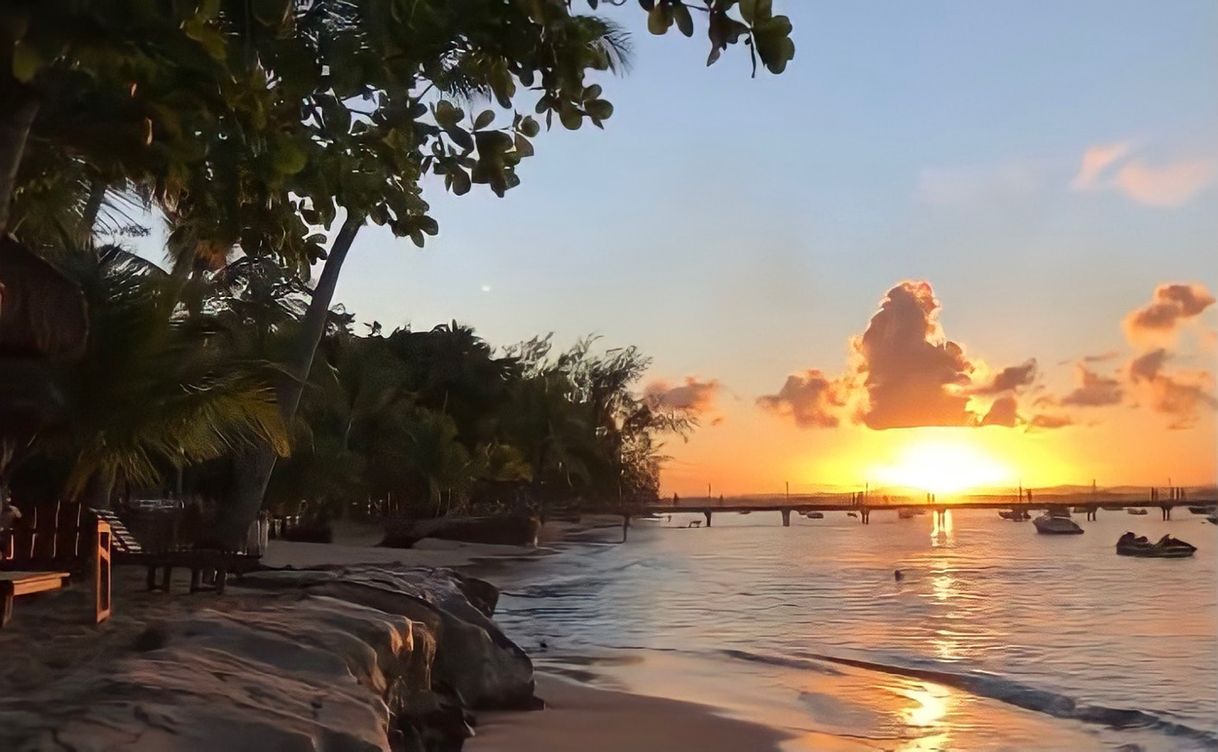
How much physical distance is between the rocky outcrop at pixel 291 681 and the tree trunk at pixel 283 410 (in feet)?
22.6

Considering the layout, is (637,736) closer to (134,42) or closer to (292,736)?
(292,736)

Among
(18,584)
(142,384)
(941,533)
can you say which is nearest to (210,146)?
(18,584)

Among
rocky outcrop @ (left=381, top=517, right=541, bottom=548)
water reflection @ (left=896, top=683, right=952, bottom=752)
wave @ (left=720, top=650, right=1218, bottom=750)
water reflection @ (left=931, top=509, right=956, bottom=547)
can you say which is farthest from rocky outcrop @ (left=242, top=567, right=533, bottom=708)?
water reflection @ (left=931, top=509, right=956, bottom=547)

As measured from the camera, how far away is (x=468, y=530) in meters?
41.1

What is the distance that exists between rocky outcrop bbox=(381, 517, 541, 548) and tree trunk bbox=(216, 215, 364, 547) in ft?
70.7

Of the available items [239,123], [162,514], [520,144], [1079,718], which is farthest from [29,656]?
[162,514]

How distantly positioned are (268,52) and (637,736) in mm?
6370

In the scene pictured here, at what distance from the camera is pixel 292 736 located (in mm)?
3814

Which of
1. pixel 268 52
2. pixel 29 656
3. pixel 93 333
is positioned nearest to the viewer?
pixel 268 52

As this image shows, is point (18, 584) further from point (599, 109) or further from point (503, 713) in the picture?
point (599, 109)

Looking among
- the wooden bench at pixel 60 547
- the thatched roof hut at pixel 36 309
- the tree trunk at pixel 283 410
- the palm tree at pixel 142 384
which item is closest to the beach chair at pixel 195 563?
the wooden bench at pixel 60 547

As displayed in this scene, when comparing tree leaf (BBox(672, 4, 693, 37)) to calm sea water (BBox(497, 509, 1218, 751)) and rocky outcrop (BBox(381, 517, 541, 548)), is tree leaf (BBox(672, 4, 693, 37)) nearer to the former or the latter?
calm sea water (BBox(497, 509, 1218, 751))

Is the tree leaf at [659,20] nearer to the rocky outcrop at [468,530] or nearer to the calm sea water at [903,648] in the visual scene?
the calm sea water at [903,648]

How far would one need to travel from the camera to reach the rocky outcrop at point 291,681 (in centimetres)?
363
